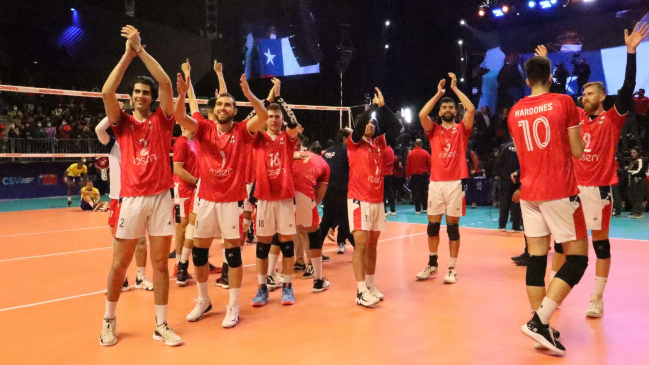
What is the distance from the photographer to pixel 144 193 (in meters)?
4.07

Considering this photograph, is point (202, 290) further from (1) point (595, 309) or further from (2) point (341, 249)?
(2) point (341, 249)

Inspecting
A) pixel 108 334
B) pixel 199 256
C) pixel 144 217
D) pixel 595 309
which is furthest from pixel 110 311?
pixel 595 309

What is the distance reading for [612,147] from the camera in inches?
187

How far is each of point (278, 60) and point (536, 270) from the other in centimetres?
2005

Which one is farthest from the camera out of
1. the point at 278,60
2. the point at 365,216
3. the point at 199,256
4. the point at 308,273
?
the point at 278,60

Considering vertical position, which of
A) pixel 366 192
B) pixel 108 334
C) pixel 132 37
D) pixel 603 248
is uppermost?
pixel 132 37

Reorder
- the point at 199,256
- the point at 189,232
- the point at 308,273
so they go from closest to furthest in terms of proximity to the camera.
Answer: the point at 199,256
the point at 189,232
the point at 308,273

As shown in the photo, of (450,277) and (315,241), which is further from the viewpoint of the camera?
(450,277)

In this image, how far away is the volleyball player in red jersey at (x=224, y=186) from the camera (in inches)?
181

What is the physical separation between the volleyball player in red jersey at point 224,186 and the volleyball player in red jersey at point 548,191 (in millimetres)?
2305

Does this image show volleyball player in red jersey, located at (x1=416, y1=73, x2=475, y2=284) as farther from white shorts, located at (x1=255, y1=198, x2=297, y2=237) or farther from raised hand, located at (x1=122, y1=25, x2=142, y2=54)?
raised hand, located at (x1=122, y1=25, x2=142, y2=54)

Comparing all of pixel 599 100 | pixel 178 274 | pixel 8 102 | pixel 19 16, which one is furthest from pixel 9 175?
pixel 599 100

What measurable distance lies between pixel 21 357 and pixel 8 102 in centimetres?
2261

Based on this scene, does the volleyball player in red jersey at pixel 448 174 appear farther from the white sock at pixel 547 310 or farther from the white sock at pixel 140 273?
the white sock at pixel 140 273
